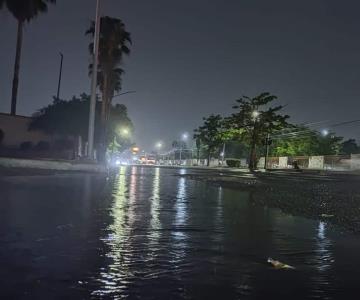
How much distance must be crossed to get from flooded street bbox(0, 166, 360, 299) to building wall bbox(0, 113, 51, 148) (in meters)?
36.8

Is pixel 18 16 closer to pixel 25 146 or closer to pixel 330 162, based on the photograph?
pixel 25 146

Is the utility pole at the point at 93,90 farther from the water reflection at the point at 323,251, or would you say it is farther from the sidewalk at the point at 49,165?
the water reflection at the point at 323,251

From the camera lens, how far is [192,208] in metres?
12.8

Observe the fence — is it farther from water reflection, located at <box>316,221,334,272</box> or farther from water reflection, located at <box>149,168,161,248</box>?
water reflection, located at <box>316,221,334,272</box>

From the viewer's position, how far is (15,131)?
47.8 m

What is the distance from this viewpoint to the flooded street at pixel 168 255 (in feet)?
16.7

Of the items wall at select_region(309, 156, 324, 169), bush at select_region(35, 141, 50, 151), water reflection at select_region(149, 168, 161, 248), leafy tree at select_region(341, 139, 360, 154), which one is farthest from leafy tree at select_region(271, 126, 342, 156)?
water reflection at select_region(149, 168, 161, 248)

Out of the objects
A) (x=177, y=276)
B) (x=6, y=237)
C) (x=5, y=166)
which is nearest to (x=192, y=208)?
(x=6, y=237)

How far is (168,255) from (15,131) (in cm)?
4354

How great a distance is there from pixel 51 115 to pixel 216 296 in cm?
4724

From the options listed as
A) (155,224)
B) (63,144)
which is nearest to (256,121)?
(63,144)

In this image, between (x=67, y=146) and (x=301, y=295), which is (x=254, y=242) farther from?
(x=67, y=146)

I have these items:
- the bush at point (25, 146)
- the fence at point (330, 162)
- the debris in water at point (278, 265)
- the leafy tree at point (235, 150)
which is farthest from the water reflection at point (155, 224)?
the leafy tree at point (235, 150)

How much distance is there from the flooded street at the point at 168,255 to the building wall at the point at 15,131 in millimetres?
36792
